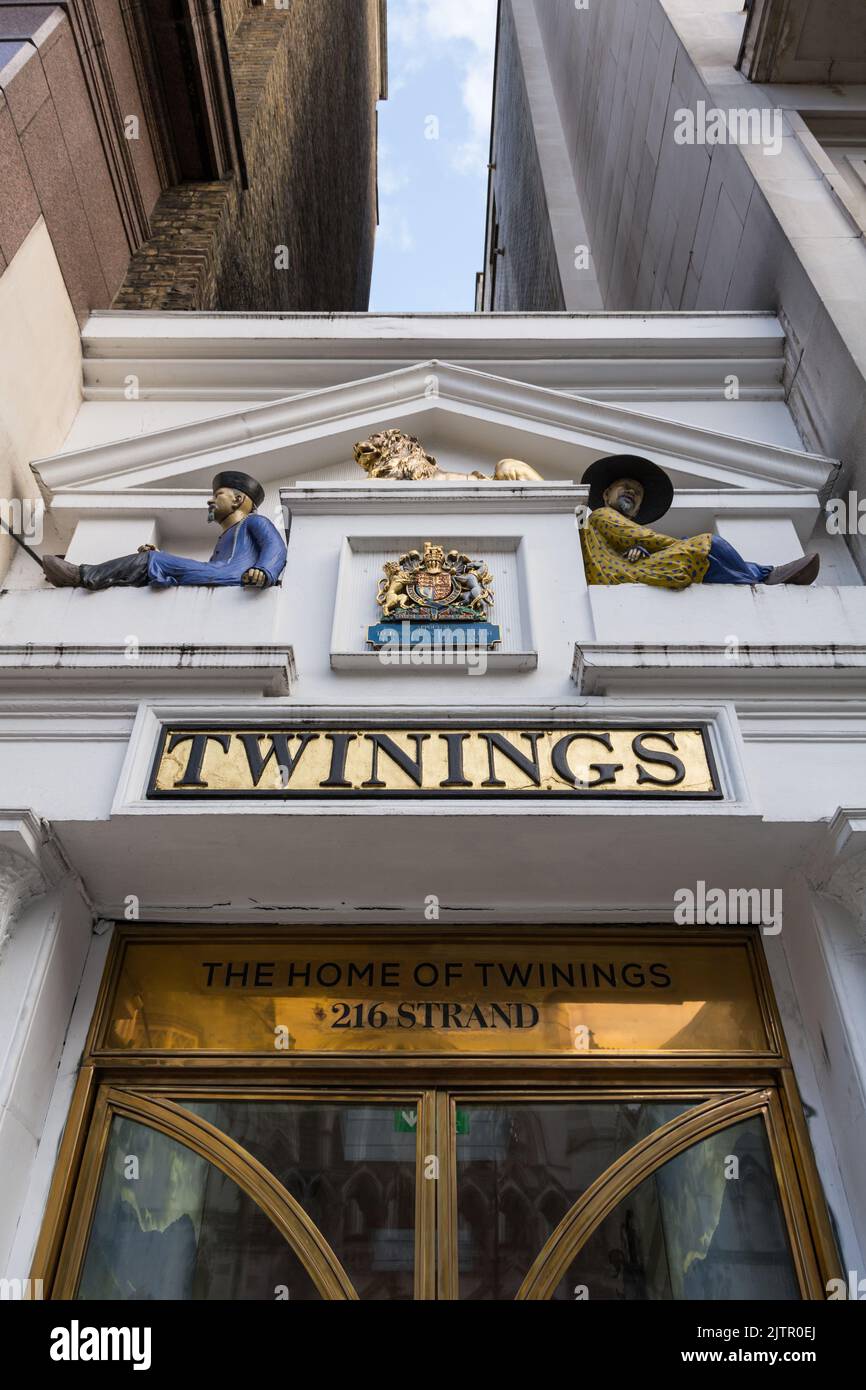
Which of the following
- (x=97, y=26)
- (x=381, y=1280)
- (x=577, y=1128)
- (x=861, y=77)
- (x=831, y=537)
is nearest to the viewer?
(x=381, y=1280)

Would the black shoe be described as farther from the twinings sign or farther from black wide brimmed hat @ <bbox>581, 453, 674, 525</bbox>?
the twinings sign

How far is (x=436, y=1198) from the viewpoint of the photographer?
5.04m

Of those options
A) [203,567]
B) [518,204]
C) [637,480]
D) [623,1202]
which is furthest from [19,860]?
[518,204]

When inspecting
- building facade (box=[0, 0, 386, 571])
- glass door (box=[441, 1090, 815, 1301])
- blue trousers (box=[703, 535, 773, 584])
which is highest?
building facade (box=[0, 0, 386, 571])

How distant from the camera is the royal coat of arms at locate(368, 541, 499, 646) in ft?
20.1

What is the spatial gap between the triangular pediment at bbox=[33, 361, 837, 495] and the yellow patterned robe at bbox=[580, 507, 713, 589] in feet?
4.46

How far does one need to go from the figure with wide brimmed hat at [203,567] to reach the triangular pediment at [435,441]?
1.58 m

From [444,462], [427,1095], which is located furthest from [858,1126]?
[444,462]

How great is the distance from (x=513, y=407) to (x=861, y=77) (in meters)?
5.94

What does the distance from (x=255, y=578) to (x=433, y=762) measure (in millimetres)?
1500

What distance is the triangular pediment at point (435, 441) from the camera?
7957 mm

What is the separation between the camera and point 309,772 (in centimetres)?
548

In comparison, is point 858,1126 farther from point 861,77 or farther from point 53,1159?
point 861,77

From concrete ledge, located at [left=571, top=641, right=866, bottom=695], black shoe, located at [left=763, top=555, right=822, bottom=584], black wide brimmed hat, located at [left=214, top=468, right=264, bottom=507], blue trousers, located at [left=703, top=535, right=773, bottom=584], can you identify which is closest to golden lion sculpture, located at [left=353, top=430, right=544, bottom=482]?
black wide brimmed hat, located at [left=214, top=468, right=264, bottom=507]
